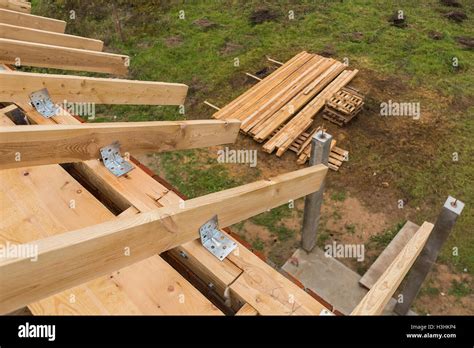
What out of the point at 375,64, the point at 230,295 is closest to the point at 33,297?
the point at 230,295

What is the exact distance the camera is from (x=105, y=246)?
190 centimetres

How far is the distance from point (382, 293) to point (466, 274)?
4.19 metres

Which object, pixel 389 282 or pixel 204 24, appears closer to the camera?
pixel 389 282

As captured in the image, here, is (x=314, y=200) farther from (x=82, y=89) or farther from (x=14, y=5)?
(x=14, y=5)

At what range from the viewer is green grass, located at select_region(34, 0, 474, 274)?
7.39 m

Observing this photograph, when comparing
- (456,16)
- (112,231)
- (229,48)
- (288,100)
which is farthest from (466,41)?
(112,231)

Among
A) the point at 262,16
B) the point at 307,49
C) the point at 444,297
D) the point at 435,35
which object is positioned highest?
the point at 435,35

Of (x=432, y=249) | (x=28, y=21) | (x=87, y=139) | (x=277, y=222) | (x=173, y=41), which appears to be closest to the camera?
(x=87, y=139)

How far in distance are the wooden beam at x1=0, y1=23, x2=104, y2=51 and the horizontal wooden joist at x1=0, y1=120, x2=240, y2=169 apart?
3129mm

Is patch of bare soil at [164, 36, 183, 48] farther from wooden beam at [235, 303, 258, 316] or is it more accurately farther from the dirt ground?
wooden beam at [235, 303, 258, 316]

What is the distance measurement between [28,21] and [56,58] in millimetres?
1922

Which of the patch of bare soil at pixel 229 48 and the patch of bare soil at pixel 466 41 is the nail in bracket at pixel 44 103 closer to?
the patch of bare soil at pixel 229 48

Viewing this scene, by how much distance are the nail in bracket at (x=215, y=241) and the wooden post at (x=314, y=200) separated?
6.94 feet
